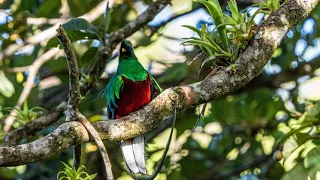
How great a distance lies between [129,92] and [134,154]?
388 mm

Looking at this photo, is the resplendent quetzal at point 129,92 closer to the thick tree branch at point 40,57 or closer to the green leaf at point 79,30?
the green leaf at point 79,30

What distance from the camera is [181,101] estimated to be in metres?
2.37

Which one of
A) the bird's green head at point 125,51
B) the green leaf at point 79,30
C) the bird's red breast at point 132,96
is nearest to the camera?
the bird's red breast at point 132,96

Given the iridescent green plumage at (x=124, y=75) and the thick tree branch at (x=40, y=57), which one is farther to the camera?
the thick tree branch at (x=40, y=57)

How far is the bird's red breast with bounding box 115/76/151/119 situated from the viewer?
3.21 meters

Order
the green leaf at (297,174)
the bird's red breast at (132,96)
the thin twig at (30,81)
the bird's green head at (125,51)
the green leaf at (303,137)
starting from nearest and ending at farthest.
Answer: the green leaf at (297,174) → the green leaf at (303,137) → the bird's red breast at (132,96) → the bird's green head at (125,51) → the thin twig at (30,81)

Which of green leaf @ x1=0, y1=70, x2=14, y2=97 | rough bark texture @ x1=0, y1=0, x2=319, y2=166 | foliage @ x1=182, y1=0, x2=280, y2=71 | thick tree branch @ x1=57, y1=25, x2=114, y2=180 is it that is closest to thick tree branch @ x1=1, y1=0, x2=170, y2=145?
green leaf @ x1=0, y1=70, x2=14, y2=97

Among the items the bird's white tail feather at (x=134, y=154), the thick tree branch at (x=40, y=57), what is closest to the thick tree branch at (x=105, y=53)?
the thick tree branch at (x=40, y=57)

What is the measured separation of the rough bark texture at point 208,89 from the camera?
223 centimetres

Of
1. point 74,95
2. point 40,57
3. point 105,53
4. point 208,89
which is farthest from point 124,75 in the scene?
point 40,57

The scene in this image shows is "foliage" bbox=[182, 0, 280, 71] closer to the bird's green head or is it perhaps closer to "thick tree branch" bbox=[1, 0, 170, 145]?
the bird's green head

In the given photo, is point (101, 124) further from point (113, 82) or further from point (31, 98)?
point (31, 98)

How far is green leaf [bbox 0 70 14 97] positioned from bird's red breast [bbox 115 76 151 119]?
176cm

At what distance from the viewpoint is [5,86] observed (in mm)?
4910
